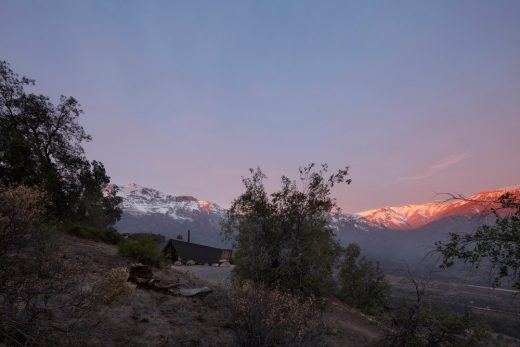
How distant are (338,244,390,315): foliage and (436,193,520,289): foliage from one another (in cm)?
3571

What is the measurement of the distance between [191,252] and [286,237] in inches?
1515

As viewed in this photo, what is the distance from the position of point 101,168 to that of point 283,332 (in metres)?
36.3

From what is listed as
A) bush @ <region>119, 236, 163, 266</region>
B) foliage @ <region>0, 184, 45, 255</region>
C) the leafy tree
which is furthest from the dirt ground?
the leafy tree

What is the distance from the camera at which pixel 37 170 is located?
92.6 feet

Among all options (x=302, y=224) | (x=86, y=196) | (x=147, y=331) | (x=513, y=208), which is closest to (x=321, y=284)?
(x=302, y=224)

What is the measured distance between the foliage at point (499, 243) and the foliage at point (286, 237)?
11915 mm

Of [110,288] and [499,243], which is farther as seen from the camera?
[110,288]

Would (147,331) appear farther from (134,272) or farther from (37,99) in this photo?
(37,99)

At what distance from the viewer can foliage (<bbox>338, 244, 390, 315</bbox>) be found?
1688 inches

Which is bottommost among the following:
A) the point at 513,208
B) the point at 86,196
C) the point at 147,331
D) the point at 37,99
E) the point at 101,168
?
the point at 147,331

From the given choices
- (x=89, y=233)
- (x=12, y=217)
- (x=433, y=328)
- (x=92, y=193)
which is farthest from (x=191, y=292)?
(x=92, y=193)

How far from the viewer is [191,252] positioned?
55.4m

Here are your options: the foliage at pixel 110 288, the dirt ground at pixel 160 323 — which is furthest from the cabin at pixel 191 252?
the foliage at pixel 110 288

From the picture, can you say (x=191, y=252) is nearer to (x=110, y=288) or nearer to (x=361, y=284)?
(x=361, y=284)
